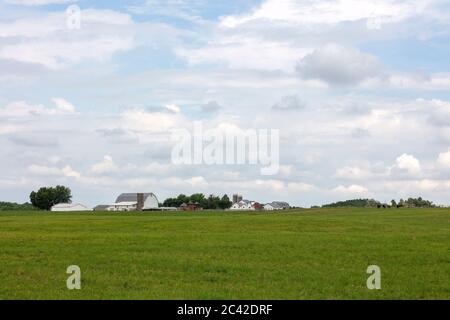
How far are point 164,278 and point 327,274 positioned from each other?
245 inches

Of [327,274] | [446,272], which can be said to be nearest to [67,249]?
[327,274]

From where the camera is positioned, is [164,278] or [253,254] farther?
[253,254]

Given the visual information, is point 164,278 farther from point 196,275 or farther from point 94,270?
point 94,270

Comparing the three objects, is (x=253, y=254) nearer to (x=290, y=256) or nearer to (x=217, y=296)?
(x=290, y=256)

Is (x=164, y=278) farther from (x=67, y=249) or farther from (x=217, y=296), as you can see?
(x=67, y=249)

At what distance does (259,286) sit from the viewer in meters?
22.0
